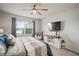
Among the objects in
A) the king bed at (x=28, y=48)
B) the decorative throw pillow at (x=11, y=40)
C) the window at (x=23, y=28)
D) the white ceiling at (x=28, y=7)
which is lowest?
the king bed at (x=28, y=48)

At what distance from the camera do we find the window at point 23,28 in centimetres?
191

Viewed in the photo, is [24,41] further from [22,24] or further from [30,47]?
[22,24]

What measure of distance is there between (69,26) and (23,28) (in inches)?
35.5

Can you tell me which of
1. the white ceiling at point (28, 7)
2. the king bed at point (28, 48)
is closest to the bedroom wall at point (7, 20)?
the white ceiling at point (28, 7)

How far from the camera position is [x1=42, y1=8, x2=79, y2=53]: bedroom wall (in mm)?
1845

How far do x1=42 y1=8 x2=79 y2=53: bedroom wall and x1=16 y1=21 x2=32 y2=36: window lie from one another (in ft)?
0.91

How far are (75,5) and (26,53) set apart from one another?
120cm

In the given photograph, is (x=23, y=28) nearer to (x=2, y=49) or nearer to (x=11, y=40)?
(x=11, y=40)

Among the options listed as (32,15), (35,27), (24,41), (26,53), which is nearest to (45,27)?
(35,27)

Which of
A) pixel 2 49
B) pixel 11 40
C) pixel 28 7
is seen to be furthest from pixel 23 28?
pixel 2 49

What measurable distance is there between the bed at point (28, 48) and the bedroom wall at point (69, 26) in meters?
0.29

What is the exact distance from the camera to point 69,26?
1.93 meters

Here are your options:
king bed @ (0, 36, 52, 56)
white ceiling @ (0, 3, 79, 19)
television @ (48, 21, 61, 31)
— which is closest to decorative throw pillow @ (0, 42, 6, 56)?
king bed @ (0, 36, 52, 56)

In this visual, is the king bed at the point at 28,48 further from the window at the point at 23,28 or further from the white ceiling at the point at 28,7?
the white ceiling at the point at 28,7
